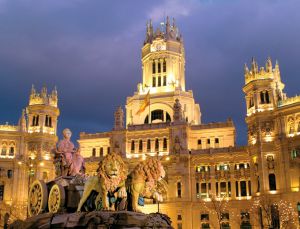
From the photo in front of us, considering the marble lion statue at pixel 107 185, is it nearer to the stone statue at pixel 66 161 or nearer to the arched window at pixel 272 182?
the stone statue at pixel 66 161

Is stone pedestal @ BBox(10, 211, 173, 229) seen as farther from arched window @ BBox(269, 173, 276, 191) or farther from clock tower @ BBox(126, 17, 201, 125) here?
clock tower @ BBox(126, 17, 201, 125)

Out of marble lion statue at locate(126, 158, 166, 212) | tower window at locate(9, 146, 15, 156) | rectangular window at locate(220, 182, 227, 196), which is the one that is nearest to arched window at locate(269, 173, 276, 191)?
rectangular window at locate(220, 182, 227, 196)

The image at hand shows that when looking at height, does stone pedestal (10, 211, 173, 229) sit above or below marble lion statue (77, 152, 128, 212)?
below

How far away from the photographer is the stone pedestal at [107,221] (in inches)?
622

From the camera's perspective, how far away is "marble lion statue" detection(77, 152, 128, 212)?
17.6m

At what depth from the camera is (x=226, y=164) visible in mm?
71938

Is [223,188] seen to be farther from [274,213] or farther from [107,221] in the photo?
[107,221]

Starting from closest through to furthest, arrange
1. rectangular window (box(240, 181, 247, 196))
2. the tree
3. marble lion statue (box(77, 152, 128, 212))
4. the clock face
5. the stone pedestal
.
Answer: the stone pedestal < marble lion statue (box(77, 152, 128, 212)) < the tree < rectangular window (box(240, 181, 247, 196)) < the clock face

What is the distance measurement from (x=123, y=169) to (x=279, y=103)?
175 ft

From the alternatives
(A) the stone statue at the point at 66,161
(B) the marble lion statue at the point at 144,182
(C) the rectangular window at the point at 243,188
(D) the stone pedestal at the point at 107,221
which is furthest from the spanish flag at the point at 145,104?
(D) the stone pedestal at the point at 107,221

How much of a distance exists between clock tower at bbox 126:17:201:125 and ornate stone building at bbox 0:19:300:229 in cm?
36

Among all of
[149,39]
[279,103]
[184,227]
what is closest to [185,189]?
[184,227]

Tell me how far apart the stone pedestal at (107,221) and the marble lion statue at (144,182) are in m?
1.64

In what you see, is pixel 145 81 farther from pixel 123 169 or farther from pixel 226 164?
pixel 123 169
